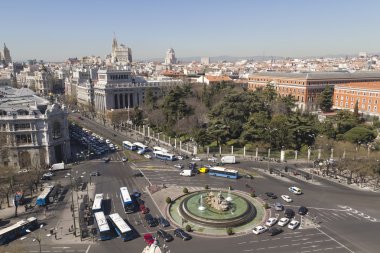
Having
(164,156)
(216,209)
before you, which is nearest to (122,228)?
(216,209)

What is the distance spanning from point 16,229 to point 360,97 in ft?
360

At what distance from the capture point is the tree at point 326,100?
381 ft

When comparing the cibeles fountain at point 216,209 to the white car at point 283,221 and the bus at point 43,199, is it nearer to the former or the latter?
the white car at point 283,221

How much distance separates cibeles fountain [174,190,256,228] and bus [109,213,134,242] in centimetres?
862

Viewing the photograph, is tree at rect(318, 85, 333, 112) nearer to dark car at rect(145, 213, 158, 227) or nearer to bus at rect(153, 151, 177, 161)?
bus at rect(153, 151, 177, 161)

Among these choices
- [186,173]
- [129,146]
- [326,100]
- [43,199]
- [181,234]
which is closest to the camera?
[181,234]

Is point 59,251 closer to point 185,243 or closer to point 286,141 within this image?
point 185,243

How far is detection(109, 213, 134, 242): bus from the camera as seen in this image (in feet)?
132

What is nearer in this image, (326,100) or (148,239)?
(148,239)

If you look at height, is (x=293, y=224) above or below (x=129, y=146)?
below

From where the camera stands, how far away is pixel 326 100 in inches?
4587

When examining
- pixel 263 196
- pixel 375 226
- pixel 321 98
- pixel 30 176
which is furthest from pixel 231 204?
pixel 321 98

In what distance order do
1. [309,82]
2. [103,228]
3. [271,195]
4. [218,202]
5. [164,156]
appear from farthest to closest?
[309,82], [164,156], [271,195], [218,202], [103,228]

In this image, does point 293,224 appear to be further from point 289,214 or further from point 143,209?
point 143,209
